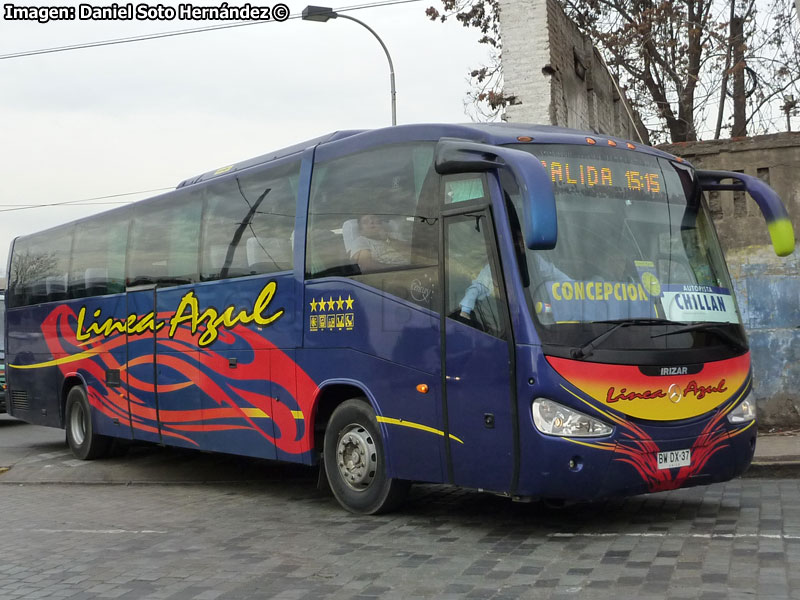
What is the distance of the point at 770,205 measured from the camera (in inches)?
329

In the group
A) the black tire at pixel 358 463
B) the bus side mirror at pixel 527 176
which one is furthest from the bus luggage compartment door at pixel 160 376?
the bus side mirror at pixel 527 176

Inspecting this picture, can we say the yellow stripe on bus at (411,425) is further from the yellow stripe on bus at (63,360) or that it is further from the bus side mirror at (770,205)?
the yellow stripe on bus at (63,360)

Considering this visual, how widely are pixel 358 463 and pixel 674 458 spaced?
2.70 meters

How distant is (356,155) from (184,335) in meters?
3.56

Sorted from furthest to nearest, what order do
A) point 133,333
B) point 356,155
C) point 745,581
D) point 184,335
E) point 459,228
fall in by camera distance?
1. point 133,333
2. point 184,335
3. point 356,155
4. point 459,228
5. point 745,581

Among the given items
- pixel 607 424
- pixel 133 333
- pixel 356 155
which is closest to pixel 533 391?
pixel 607 424

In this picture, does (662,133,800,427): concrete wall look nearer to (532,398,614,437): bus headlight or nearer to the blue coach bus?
the blue coach bus

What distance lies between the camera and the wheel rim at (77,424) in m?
14.3

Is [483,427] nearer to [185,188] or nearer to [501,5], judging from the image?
[185,188]

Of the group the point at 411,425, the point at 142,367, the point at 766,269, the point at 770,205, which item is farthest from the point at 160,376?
the point at 766,269

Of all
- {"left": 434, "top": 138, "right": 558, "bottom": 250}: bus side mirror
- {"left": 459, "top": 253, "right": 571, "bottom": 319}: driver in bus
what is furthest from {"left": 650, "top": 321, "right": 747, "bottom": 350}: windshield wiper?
{"left": 434, "top": 138, "right": 558, "bottom": 250}: bus side mirror

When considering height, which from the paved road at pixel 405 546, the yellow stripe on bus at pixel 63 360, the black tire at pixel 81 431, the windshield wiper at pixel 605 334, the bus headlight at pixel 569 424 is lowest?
the paved road at pixel 405 546

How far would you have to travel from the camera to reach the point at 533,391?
708cm

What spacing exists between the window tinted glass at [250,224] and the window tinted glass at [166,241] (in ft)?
1.09
